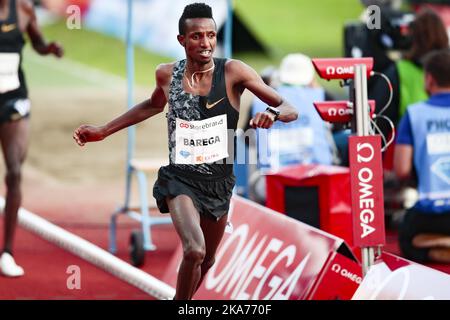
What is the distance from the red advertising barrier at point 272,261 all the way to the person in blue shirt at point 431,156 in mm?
1387

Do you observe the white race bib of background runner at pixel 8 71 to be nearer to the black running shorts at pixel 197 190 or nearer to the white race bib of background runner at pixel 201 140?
the black running shorts at pixel 197 190

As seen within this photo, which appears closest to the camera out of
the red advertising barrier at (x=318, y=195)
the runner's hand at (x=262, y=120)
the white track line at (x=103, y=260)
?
the runner's hand at (x=262, y=120)

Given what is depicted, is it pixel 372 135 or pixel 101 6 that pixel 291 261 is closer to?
pixel 372 135

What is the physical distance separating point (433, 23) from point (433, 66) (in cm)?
121

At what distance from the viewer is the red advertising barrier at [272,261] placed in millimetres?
6215

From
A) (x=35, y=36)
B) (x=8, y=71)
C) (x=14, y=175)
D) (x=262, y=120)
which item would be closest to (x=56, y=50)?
(x=35, y=36)

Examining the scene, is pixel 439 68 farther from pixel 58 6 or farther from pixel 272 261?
pixel 58 6

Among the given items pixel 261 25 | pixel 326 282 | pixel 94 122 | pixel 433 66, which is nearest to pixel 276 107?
pixel 326 282

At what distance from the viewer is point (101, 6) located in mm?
20359

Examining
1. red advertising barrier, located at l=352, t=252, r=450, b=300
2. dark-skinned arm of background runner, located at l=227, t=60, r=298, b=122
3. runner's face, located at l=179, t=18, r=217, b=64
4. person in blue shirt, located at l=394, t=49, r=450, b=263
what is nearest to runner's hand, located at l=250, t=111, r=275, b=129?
dark-skinned arm of background runner, located at l=227, t=60, r=298, b=122

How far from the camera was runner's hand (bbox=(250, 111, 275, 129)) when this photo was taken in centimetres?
528

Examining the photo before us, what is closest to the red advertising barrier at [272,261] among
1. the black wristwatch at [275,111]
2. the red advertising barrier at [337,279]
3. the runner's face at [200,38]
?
the red advertising barrier at [337,279]

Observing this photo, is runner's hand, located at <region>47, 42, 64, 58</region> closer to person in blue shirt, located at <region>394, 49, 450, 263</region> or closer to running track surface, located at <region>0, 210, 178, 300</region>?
running track surface, located at <region>0, 210, 178, 300</region>

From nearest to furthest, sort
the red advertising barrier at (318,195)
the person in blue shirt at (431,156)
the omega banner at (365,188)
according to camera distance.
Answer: the omega banner at (365,188) → the red advertising barrier at (318,195) → the person in blue shirt at (431,156)
